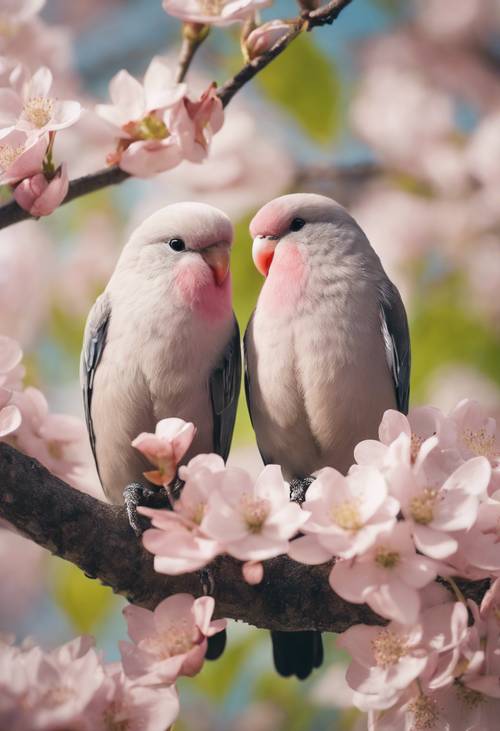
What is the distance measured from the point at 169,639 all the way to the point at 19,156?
0.71 metres

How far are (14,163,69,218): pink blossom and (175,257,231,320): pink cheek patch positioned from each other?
12.6 inches

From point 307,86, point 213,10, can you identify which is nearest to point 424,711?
point 213,10

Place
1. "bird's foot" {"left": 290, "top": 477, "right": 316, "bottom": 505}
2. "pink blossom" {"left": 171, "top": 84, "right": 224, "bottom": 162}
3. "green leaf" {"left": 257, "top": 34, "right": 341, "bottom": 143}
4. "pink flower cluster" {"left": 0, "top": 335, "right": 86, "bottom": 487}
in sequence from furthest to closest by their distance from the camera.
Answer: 1. "green leaf" {"left": 257, "top": 34, "right": 341, "bottom": 143}
2. "bird's foot" {"left": 290, "top": 477, "right": 316, "bottom": 505}
3. "pink flower cluster" {"left": 0, "top": 335, "right": 86, "bottom": 487}
4. "pink blossom" {"left": 171, "top": 84, "right": 224, "bottom": 162}

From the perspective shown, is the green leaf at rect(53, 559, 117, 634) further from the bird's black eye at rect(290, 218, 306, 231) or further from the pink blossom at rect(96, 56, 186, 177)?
the pink blossom at rect(96, 56, 186, 177)

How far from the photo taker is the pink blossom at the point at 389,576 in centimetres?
115

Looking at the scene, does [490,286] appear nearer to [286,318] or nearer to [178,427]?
[286,318]

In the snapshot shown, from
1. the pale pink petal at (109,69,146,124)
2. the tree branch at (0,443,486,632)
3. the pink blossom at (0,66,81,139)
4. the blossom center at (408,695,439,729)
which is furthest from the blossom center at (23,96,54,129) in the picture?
the blossom center at (408,695,439,729)

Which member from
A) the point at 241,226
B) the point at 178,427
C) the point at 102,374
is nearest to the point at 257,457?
the point at 241,226

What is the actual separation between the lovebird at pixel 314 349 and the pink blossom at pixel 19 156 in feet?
1.49

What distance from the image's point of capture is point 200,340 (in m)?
1.69

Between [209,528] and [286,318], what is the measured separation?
2.05 ft

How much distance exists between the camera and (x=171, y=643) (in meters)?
1.24

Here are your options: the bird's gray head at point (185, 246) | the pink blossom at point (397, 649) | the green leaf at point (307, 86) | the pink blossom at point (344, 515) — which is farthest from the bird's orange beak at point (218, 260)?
the green leaf at point (307, 86)

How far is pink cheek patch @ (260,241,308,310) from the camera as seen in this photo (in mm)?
1706
